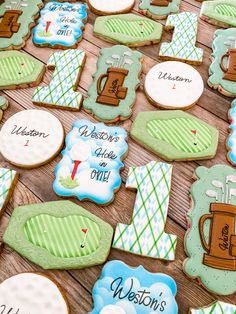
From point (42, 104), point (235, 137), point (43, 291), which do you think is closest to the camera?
point (43, 291)

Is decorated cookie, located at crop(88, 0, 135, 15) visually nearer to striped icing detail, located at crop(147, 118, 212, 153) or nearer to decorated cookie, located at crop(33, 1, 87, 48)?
decorated cookie, located at crop(33, 1, 87, 48)

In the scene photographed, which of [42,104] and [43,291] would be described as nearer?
[43,291]

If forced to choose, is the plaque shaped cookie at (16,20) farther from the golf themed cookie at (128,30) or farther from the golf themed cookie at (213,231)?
the golf themed cookie at (213,231)

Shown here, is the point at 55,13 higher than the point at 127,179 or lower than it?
higher

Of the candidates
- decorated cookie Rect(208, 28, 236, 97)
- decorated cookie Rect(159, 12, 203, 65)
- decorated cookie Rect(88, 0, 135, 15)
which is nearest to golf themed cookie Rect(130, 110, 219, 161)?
decorated cookie Rect(208, 28, 236, 97)

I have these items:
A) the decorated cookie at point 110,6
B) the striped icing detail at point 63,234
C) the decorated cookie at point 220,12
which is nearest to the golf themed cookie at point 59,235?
the striped icing detail at point 63,234

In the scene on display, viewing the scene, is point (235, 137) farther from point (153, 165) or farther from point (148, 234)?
point (148, 234)

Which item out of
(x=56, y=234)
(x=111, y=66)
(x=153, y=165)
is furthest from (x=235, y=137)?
(x=56, y=234)
